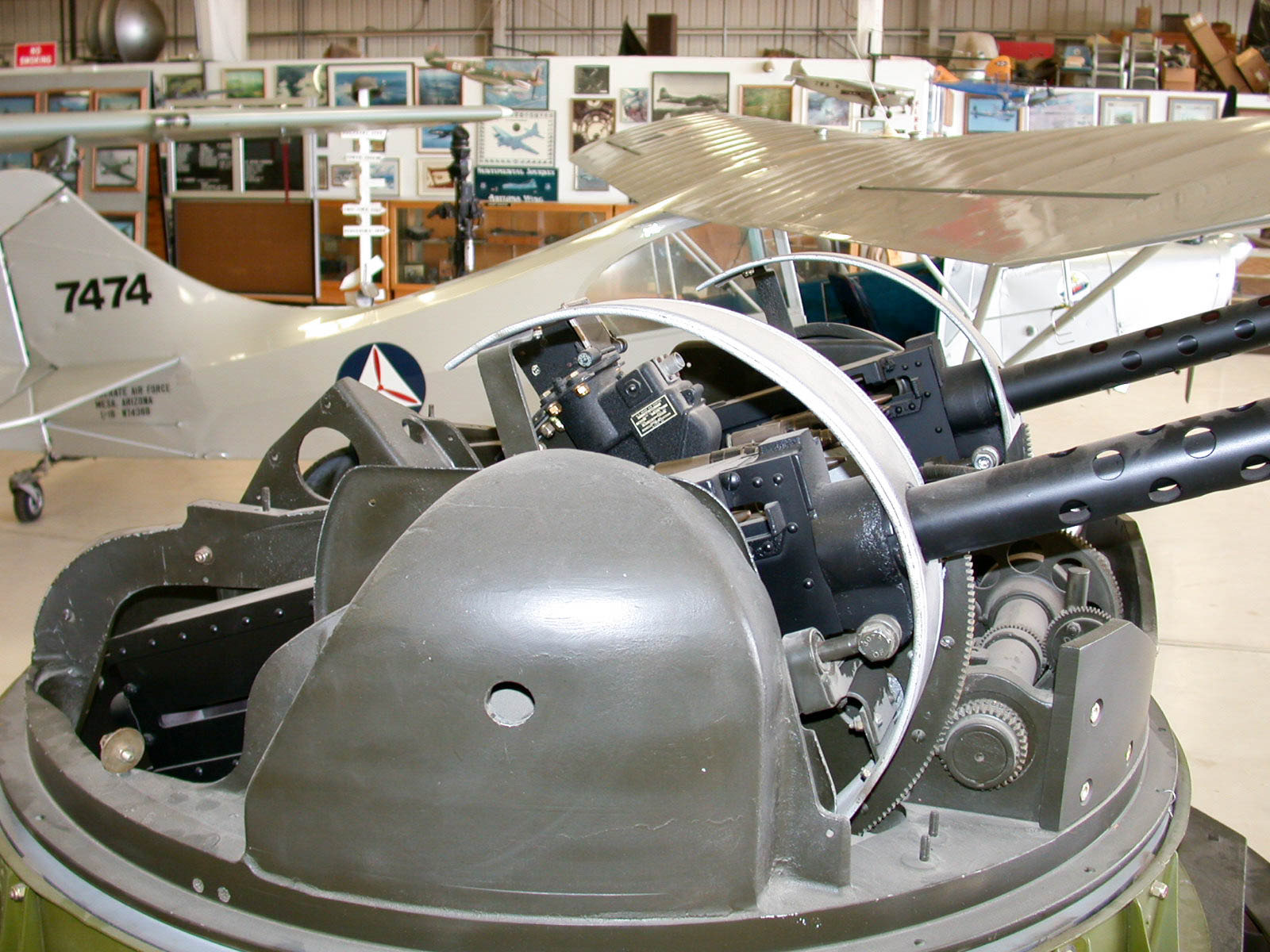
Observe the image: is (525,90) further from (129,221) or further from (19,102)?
(19,102)

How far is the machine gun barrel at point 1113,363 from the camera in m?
2.38

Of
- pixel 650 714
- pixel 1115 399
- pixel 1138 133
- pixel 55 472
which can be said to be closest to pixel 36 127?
pixel 55 472

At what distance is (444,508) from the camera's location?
1.54 meters

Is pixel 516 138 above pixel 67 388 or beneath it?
above

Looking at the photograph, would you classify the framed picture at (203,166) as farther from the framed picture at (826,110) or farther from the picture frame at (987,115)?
the picture frame at (987,115)

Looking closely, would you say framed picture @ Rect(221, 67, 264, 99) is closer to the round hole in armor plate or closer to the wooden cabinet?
the wooden cabinet

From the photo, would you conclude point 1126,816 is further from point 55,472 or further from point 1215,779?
point 55,472

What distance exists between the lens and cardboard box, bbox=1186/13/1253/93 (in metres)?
17.0

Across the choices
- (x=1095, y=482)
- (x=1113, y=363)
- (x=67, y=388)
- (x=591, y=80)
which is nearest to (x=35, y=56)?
(x=591, y=80)

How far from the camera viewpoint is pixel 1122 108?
1443cm

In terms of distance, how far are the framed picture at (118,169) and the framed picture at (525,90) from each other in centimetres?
413

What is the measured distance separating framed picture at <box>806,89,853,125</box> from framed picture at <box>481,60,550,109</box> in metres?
2.60

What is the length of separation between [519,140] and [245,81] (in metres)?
2.93

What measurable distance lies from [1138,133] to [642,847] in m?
2.53
